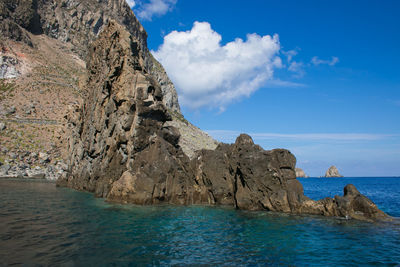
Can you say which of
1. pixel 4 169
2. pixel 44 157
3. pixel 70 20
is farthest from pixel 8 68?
pixel 4 169

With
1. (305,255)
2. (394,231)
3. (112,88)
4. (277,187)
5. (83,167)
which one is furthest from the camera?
(83,167)

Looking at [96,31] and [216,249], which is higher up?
[96,31]

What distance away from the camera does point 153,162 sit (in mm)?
32188

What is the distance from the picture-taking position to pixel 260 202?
28.0 m

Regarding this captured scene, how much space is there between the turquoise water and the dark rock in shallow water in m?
3.50

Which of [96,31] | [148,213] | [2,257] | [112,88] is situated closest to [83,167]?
[112,88]

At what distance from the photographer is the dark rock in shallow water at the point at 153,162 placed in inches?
1089

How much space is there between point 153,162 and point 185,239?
54.1ft

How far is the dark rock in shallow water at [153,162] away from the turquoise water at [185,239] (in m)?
3.50

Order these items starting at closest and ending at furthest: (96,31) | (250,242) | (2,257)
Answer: (2,257), (250,242), (96,31)

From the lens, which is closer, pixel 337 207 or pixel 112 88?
pixel 337 207

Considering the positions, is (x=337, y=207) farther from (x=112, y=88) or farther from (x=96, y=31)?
(x=96, y=31)

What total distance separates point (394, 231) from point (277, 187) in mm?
10539

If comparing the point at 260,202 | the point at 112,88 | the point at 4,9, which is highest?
the point at 4,9
